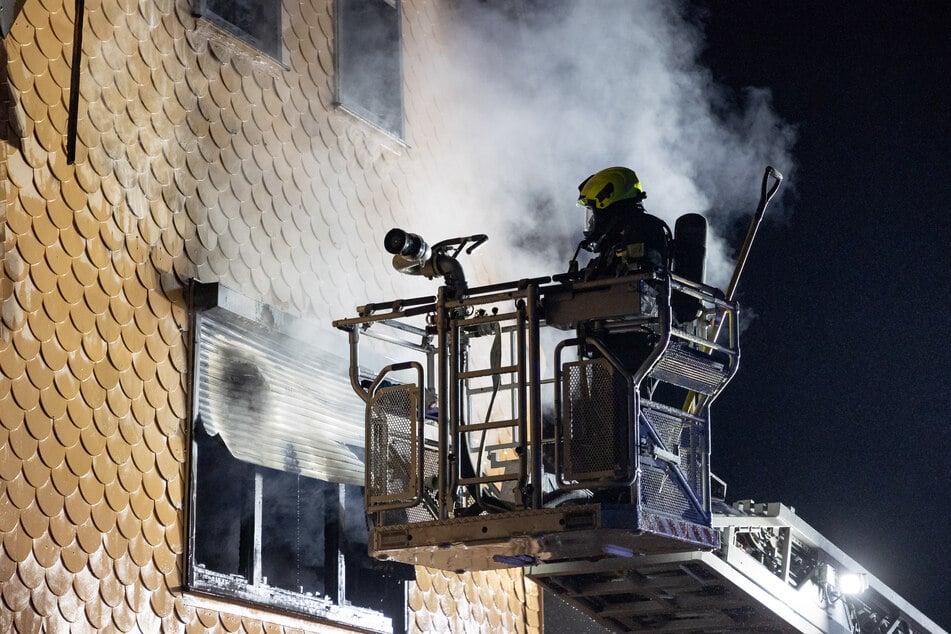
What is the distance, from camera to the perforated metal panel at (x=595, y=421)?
24.6ft

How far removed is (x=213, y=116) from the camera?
9.99m

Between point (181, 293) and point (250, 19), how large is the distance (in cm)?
249

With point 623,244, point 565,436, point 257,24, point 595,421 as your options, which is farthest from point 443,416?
point 257,24

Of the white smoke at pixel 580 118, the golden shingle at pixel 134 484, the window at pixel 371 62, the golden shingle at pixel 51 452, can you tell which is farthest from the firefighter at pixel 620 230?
the white smoke at pixel 580 118

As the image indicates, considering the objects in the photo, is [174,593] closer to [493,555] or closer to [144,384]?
[144,384]

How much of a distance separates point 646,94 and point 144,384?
24.5ft

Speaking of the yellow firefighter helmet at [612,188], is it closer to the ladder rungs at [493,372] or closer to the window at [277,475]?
the ladder rungs at [493,372]

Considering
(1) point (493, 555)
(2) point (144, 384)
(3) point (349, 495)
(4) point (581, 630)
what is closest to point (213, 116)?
(2) point (144, 384)

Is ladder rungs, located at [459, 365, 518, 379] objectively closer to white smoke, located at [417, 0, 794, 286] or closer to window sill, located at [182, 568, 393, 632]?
window sill, located at [182, 568, 393, 632]

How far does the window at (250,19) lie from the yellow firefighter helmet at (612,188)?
11.0ft

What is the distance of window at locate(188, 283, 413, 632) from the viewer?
923 cm

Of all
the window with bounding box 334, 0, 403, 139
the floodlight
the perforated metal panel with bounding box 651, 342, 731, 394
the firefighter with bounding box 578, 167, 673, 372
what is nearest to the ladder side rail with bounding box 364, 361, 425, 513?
the firefighter with bounding box 578, 167, 673, 372

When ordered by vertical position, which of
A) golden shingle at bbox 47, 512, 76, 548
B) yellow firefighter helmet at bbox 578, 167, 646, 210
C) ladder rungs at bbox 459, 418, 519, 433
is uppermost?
yellow firefighter helmet at bbox 578, 167, 646, 210

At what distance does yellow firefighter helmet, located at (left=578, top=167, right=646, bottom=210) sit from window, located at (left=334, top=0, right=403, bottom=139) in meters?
3.73
